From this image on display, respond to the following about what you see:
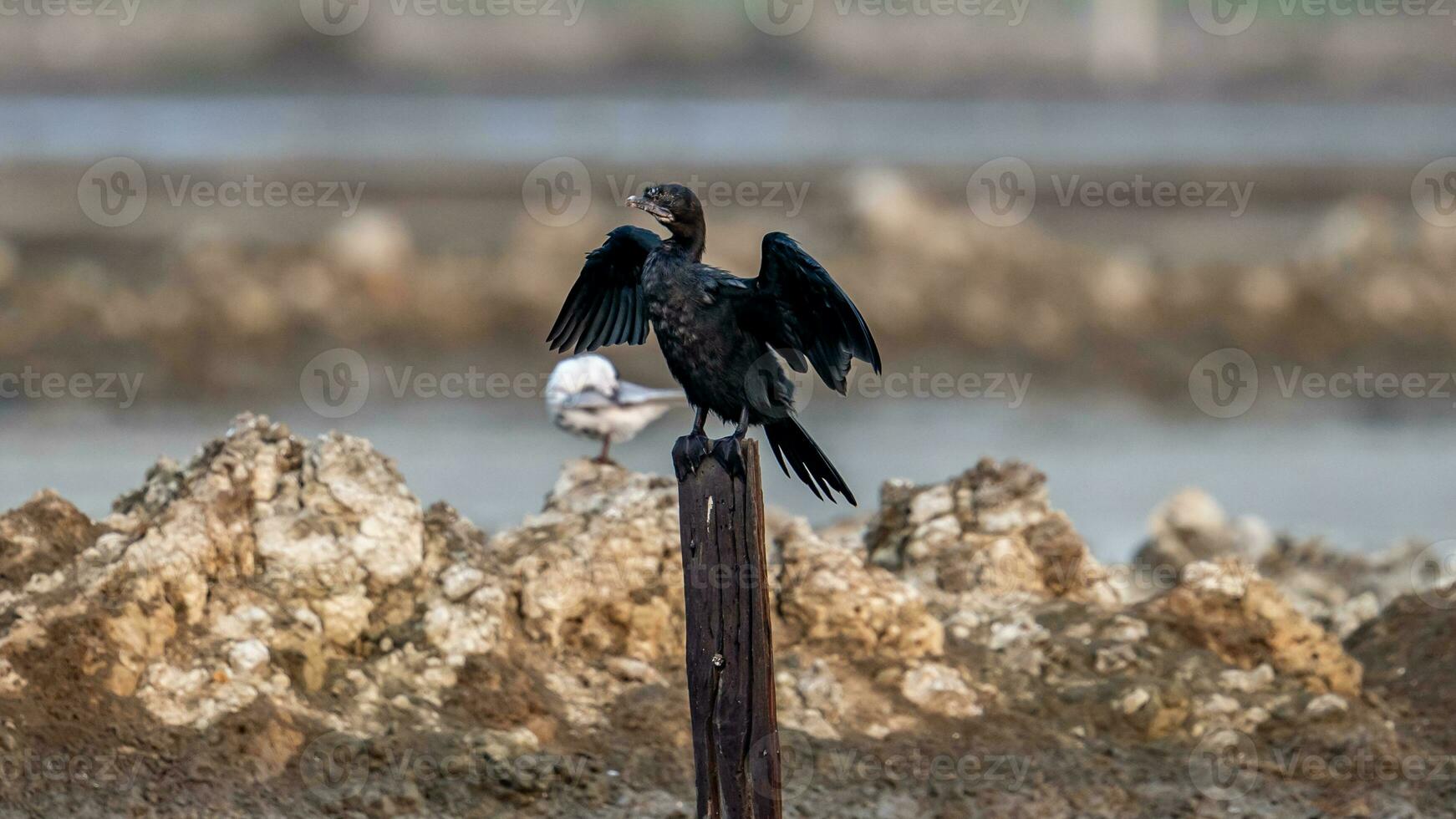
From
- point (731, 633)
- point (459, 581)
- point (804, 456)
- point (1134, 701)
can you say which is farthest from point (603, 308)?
point (1134, 701)

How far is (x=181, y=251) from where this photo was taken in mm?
18047

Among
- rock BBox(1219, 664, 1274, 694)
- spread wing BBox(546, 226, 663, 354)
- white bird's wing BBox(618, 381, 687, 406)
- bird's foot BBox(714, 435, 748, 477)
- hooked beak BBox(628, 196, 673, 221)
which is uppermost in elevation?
white bird's wing BBox(618, 381, 687, 406)

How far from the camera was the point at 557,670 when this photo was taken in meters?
8.77

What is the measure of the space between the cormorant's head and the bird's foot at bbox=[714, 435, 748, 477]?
0.94 meters

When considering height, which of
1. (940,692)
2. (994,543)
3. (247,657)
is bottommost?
(247,657)

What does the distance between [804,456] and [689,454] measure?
1.98 feet

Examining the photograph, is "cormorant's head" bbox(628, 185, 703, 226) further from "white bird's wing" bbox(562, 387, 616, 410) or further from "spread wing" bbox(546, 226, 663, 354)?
"white bird's wing" bbox(562, 387, 616, 410)

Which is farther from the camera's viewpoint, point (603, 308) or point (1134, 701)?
point (1134, 701)

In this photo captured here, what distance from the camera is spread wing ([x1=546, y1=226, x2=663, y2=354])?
786 centimetres

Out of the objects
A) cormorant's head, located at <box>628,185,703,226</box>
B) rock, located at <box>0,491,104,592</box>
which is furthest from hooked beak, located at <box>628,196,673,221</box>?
rock, located at <box>0,491,104,592</box>

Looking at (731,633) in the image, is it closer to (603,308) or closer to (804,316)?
(804,316)

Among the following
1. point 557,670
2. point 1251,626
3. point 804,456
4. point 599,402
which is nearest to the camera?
point 804,456

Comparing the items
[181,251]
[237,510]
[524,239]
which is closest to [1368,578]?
[237,510]

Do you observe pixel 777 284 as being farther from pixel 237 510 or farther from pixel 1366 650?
pixel 1366 650
